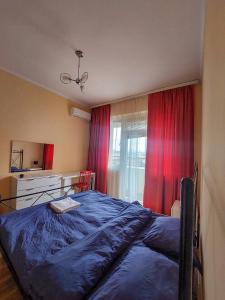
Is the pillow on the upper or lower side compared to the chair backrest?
lower

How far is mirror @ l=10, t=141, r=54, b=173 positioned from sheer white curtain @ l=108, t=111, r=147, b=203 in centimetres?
148

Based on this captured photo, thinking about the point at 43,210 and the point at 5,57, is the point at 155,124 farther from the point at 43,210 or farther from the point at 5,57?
the point at 5,57

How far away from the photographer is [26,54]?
89.4 inches

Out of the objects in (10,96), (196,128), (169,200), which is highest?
(10,96)

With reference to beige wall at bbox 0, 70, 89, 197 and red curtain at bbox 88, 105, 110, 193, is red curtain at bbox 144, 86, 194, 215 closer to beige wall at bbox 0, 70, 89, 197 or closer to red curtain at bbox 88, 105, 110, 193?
red curtain at bbox 88, 105, 110, 193

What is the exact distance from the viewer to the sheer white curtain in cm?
340

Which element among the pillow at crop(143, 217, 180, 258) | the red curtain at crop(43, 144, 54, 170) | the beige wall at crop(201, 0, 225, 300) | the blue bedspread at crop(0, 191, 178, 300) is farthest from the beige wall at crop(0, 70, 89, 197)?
the beige wall at crop(201, 0, 225, 300)

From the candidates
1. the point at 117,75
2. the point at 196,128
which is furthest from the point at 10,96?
the point at 196,128

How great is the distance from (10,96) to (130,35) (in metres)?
2.30

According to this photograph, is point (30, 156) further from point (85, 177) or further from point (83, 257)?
Answer: point (83, 257)

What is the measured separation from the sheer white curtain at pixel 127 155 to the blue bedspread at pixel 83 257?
1677 millimetres

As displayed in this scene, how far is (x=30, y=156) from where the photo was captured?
127 inches

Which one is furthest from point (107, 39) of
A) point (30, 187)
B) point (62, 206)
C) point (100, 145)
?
point (30, 187)

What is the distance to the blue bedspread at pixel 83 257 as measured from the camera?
2.83 feet
